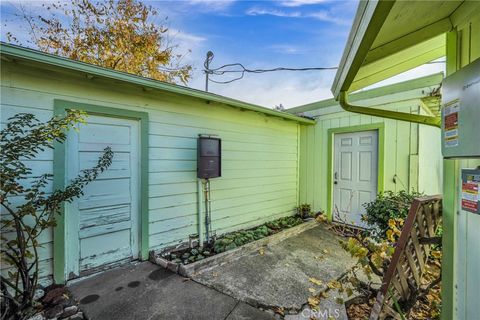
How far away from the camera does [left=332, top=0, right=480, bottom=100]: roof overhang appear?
78cm

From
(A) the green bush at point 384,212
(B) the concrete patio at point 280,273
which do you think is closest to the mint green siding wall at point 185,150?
→ (B) the concrete patio at point 280,273

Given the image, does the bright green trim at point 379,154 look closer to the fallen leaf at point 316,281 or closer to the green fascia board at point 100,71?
the green fascia board at point 100,71

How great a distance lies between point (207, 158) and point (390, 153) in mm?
3340

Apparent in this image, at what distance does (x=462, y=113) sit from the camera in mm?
911

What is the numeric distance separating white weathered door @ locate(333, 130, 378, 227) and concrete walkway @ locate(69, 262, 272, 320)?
2973 millimetres

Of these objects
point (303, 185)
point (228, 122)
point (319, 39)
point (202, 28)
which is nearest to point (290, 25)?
point (319, 39)

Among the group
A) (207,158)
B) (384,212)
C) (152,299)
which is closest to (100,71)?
(207,158)

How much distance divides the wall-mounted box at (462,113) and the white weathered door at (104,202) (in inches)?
122

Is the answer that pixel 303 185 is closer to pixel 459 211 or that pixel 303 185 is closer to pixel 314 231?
pixel 314 231

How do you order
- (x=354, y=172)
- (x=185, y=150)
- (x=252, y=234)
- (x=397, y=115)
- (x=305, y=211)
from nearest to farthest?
1. (x=397, y=115)
2. (x=185, y=150)
3. (x=252, y=234)
4. (x=354, y=172)
5. (x=305, y=211)

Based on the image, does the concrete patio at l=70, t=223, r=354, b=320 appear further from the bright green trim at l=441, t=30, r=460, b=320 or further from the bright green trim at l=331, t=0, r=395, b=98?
the bright green trim at l=331, t=0, r=395, b=98

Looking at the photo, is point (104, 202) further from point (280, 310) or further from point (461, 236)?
point (461, 236)

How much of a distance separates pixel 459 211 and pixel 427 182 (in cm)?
390

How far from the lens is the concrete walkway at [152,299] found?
6.55 ft
